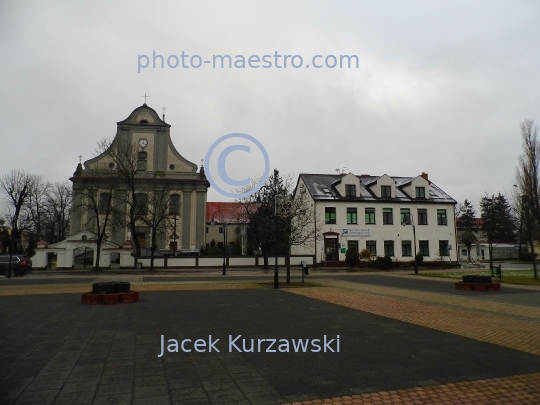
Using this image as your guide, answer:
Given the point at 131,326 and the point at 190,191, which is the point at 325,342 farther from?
the point at 190,191

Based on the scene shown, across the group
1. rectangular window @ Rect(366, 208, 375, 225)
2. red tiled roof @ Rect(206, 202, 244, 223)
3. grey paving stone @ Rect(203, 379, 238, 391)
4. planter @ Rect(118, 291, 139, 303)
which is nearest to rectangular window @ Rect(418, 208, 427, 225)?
rectangular window @ Rect(366, 208, 375, 225)

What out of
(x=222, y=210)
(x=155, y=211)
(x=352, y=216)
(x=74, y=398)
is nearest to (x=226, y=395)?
(x=74, y=398)

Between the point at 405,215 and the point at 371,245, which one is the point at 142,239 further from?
the point at 405,215

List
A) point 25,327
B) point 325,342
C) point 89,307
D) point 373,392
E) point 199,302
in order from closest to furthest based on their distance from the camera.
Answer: point 373,392
point 325,342
point 25,327
point 89,307
point 199,302

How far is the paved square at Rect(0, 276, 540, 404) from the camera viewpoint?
4.82 m

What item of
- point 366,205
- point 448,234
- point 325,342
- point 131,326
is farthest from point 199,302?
point 448,234

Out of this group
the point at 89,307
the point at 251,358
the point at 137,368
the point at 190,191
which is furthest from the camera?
the point at 190,191

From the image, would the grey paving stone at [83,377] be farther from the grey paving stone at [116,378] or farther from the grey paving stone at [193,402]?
the grey paving stone at [193,402]

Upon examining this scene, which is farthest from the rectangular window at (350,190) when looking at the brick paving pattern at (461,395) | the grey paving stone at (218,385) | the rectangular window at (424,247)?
the grey paving stone at (218,385)

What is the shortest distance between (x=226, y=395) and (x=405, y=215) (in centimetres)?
4470

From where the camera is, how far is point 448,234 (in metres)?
46.5

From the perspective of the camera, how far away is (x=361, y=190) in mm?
47688

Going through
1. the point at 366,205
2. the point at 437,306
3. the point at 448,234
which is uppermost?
the point at 366,205

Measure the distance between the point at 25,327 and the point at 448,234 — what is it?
152 feet
